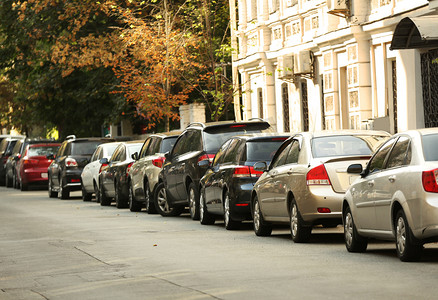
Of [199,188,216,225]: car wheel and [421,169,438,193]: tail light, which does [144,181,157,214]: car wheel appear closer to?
[199,188,216,225]: car wheel

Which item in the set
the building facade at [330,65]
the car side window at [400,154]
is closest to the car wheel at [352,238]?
the car side window at [400,154]

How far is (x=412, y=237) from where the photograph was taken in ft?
39.0

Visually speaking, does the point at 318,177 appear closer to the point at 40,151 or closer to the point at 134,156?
the point at 134,156

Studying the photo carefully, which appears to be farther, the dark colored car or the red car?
the dark colored car

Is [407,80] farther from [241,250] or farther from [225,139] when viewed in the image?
[241,250]

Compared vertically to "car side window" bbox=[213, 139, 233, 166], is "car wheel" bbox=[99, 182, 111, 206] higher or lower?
lower

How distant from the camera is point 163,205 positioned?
23031 mm

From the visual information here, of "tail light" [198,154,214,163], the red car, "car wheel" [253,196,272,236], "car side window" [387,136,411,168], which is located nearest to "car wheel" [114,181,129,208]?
"tail light" [198,154,214,163]

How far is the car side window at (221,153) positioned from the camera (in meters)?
18.8

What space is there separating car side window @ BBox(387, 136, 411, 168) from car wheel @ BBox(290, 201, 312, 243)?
2.53m

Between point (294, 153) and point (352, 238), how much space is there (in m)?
2.25

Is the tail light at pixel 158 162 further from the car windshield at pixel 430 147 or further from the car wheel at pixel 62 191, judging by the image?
the car windshield at pixel 430 147

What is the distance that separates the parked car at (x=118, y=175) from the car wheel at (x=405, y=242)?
1455 cm

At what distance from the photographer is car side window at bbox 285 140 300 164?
615 inches
